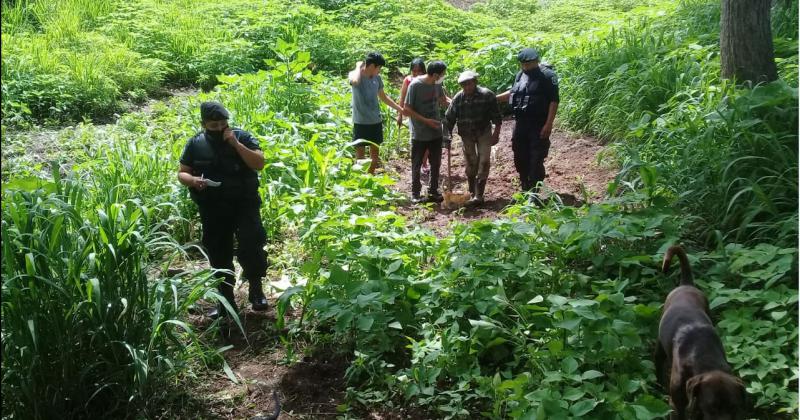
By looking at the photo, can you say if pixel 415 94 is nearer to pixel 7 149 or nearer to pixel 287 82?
pixel 287 82

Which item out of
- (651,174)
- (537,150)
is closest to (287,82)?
(537,150)

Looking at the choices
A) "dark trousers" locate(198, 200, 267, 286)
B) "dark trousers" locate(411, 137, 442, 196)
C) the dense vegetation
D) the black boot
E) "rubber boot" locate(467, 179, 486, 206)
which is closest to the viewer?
the dense vegetation

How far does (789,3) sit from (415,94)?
5.19 metres

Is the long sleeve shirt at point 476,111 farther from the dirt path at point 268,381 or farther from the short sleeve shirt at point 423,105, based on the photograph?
the dirt path at point 268,381

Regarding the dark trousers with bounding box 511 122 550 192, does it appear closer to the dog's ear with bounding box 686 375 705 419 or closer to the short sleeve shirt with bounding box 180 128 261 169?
the short sleeve shirt with bounding box 180 128 261 169

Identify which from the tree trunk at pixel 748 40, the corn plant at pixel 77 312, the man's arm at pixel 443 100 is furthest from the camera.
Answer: the man's arm at pixel 443 100

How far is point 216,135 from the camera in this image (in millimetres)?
5594

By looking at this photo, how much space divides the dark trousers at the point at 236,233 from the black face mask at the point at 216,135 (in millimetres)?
477

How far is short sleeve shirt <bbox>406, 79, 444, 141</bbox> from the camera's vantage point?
878 cm

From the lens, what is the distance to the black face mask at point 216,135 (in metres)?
5.58

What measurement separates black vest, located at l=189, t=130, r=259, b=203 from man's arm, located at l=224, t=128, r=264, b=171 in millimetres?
73

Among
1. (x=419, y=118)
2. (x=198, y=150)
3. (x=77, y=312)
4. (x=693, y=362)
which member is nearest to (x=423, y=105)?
(x=419, y=118)

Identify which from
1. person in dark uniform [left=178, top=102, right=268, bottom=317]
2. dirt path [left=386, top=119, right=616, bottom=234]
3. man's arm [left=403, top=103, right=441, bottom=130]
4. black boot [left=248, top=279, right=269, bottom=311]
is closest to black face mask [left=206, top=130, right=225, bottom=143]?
person in dark uniform [left=178, top=102, right=268, bottom=317]

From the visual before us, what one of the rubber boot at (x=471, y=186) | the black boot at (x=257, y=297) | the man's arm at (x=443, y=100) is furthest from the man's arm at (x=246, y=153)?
the man's arm at (x=443, y=100)
